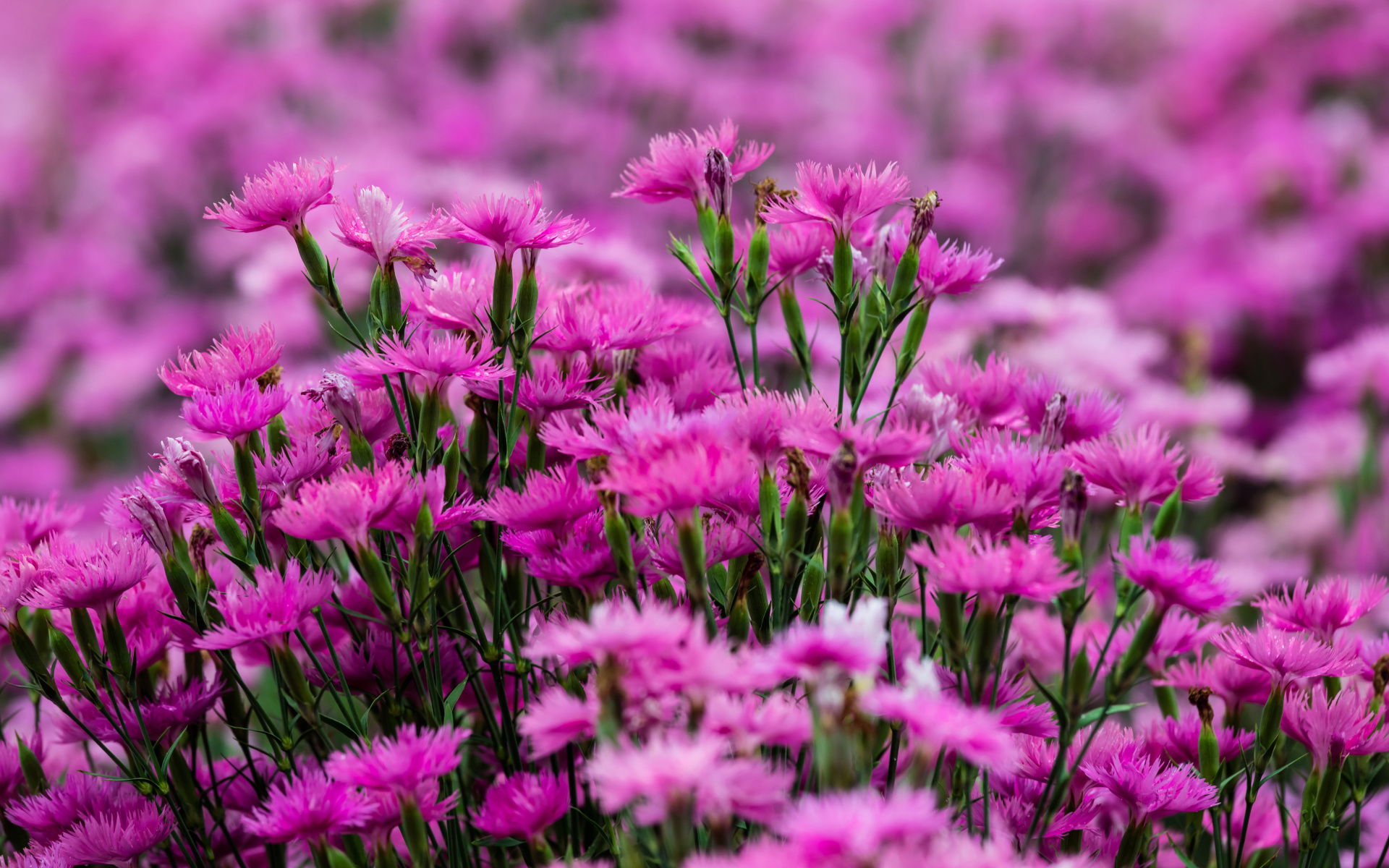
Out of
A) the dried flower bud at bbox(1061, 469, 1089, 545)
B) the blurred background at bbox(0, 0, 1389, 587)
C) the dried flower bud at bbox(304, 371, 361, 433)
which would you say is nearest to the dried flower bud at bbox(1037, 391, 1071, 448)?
the dried flower bud at bbox(1061, 469, 1089, 545)

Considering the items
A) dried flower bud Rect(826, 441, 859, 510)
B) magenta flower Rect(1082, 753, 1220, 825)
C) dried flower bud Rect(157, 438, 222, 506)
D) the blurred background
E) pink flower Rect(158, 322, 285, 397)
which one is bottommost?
magenta flower Rect(1082, 753, 1220, 825)

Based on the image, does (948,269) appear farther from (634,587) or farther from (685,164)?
(634,587)

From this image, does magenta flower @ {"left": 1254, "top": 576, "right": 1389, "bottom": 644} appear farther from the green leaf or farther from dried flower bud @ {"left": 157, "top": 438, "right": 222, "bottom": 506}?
dried flower bud @ {"left": 157, "top": 438, "right": 222, "bottom": 506}

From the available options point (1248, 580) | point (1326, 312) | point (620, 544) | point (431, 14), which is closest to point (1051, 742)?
point (620, 544)

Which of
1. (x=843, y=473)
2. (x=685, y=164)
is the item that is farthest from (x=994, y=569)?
(x=685, y=164)

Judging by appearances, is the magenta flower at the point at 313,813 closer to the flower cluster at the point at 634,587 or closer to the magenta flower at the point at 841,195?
the flower cluster at the point at 634,587

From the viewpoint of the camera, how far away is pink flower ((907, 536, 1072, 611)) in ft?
2.27

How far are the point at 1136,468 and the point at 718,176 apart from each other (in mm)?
424

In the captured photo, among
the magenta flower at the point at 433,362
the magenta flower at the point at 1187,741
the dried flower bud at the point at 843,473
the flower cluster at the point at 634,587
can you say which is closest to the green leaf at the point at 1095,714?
the flower cluster at the point at 634,587

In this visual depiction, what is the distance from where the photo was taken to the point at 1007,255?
338 centimetres

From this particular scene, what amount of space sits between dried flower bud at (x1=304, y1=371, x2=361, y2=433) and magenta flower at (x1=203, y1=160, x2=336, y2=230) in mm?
140

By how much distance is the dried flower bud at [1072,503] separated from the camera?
775mm

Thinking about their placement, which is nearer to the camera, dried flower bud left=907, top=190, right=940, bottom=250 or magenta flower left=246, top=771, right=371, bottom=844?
magenta flower left=246, top=771, right=371, bottom=844

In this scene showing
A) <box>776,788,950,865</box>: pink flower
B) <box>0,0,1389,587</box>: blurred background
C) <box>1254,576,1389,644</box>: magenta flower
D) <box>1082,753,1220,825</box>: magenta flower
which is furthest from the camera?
<box>0,0,1389,587</box>: blurred background
